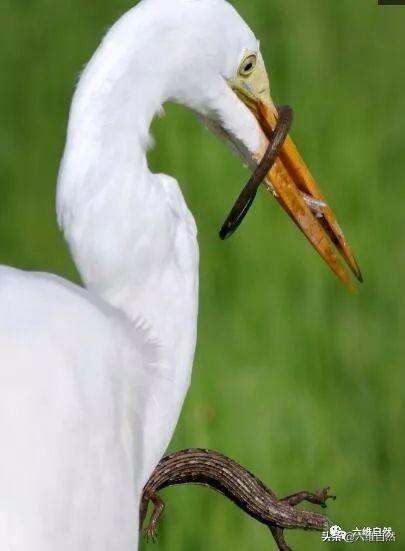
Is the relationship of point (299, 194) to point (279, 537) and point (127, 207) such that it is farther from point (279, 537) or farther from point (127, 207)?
point (279, 537)

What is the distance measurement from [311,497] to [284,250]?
0.34 meters

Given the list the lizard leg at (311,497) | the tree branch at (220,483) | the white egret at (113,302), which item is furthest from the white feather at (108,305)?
the lizard leg at (311,497)

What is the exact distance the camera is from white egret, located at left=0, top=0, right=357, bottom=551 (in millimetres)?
692

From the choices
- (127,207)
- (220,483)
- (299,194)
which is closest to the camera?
(127,207)

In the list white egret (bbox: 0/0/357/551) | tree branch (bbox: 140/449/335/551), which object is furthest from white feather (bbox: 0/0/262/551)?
tree branch (bbox: 140/449/335/551)

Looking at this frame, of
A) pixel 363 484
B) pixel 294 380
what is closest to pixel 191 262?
pixel 294 380

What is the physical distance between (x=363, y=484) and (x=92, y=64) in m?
0.76

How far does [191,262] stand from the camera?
837 millimetres

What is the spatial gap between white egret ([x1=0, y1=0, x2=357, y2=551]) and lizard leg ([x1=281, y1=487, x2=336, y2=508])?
42 centimetres

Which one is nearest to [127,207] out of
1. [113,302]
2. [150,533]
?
[113,302]

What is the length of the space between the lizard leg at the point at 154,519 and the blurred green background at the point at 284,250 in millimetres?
20

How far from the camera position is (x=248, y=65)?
82 centimetres

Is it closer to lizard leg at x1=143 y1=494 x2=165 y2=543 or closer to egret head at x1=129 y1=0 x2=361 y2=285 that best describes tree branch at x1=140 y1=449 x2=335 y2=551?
lizard leg at x1=143 y1=494 x2=165 y2=543

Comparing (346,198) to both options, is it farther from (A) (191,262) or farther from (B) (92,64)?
(B) (92,64)
